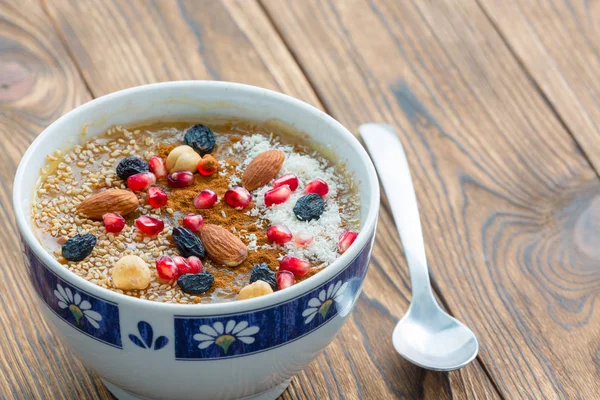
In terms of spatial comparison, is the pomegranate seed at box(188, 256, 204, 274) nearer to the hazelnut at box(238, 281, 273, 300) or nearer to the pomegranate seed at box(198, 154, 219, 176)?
the hazelnut at box(238, 281, 273, 300)

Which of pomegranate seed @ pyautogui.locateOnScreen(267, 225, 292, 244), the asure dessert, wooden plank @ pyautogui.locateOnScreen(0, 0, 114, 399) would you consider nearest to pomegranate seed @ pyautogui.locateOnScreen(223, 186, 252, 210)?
the asure dessert

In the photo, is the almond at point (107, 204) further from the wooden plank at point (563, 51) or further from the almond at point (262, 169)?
the wooden plank at point (563, 51)

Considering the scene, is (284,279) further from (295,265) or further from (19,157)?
(19,157)

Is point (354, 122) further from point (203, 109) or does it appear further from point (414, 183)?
point (203, 109)

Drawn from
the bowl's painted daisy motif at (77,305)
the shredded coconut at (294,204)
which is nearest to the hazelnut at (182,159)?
the shredded coconut at (294,204)

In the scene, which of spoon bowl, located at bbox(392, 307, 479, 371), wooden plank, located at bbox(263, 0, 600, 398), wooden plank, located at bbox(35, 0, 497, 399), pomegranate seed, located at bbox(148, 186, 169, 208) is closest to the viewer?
pomegranate seed, located at bbox(148, 186, 169, 208)

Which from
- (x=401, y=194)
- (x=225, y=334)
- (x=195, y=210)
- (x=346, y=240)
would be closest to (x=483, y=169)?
(x=401, y=194)
